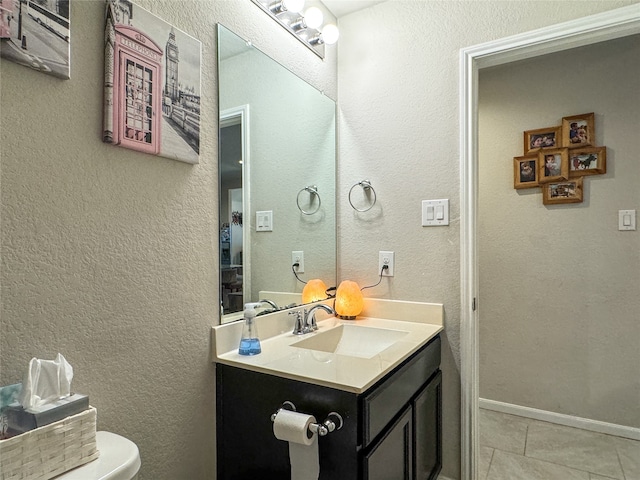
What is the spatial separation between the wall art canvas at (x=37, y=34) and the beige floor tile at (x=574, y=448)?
8.53ft

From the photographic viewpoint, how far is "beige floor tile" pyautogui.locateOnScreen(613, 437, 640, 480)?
1858mm

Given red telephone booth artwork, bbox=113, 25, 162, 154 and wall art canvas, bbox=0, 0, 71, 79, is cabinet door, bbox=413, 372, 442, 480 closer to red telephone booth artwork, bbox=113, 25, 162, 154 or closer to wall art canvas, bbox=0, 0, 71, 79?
red telephone booth artwork, bbox=113, 25, 162, 154

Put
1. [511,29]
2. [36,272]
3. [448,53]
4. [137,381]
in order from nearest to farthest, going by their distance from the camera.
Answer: [36,272] < [137,381] < [511,29] < [448,53]

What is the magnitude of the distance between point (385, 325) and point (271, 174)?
86 centimetres

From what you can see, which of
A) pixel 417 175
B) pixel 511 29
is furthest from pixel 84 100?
pixel 511 29

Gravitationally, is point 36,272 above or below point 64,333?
above

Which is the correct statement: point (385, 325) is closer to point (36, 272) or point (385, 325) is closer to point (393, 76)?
point (393, 76)

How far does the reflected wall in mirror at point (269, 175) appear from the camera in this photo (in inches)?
53.5

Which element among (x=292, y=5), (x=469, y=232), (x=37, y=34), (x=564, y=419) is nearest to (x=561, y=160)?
(x=469, y=232)

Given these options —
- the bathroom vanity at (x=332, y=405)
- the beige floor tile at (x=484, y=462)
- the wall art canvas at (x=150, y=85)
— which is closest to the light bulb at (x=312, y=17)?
the wall art canvas at (x=150, y=85)

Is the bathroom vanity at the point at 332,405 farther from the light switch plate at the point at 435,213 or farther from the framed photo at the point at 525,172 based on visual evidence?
the framed photo at the point at 525,172

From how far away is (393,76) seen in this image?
1.86m

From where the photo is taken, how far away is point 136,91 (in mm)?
1013

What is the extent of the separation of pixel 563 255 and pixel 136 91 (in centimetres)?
248
